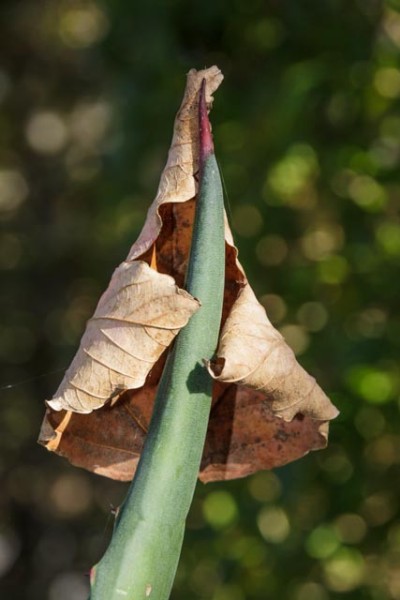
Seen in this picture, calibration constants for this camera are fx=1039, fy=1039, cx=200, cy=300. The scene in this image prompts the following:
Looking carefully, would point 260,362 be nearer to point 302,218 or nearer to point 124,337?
Result: point 124,337

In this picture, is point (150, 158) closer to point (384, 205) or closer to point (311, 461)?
point (384, 205)

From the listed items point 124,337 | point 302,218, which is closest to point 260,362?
point 124,337

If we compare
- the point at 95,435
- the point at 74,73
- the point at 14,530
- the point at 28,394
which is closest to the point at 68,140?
the point at 74,73

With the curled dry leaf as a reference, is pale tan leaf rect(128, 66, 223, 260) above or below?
above

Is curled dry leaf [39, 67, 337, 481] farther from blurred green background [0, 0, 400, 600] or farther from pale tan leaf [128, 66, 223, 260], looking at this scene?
blurred green background [0, 0, 400, 600]

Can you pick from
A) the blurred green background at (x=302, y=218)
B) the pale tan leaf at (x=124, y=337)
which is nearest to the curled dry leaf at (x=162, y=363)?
the pale tan leaf at (x=124, y=337)

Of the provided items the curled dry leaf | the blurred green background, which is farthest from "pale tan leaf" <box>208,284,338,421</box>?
the blurred green background
